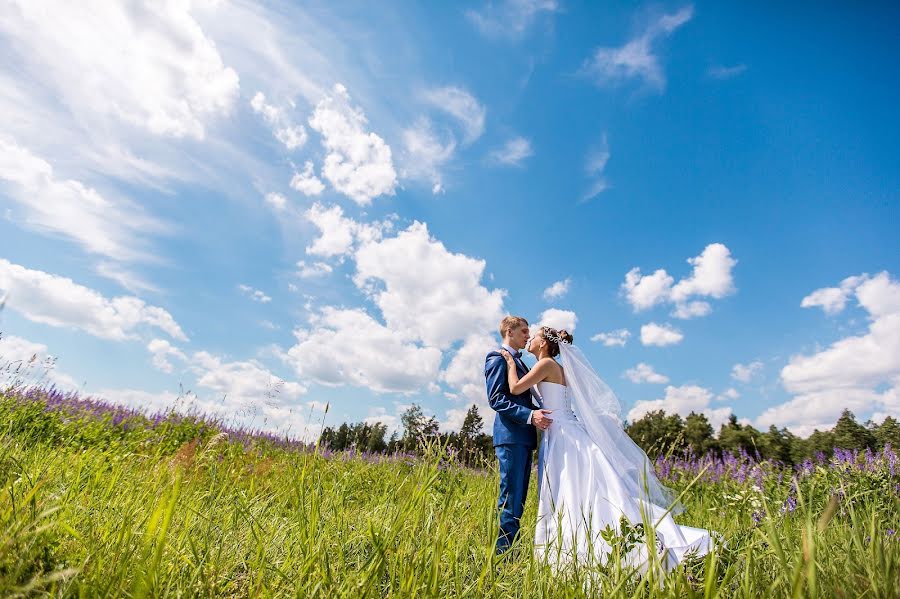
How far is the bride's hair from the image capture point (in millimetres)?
5754

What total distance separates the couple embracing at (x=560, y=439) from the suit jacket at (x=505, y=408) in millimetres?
11

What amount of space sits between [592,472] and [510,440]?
2.94ft

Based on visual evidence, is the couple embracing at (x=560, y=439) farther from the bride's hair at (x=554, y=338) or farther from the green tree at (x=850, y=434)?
the green tree at (x=850, y=434)

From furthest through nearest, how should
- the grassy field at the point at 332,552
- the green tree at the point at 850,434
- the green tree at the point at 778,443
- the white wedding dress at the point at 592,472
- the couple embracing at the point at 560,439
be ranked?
the green tree at the point at 778,443
the green tree at the point at 850,434
the couple embracing at the point at 560,439
the white wedding dress at the point at 592,472
the grassy field at the point at 332,552

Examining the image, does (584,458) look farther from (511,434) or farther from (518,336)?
(518,336)

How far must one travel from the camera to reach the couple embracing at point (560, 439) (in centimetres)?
448

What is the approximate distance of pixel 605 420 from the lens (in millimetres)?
5312

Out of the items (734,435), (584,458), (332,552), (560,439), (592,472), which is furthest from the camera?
(734,435)

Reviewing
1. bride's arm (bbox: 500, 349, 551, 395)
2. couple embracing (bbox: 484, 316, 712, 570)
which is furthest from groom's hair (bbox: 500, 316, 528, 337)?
bride's arm (bbox: 500, 349, 551, 395)

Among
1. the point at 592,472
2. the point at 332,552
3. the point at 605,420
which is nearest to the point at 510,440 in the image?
the point at 592,472

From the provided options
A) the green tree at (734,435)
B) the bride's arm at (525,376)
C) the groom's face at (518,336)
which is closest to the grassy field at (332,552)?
the bride's arm at (525,376)

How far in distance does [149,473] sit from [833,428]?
120 feet

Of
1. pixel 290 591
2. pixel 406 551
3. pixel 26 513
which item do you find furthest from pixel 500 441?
pixel 26 513

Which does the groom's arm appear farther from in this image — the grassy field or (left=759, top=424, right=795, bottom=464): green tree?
(left=759, top=424, right=795, bottom=464): green tree
